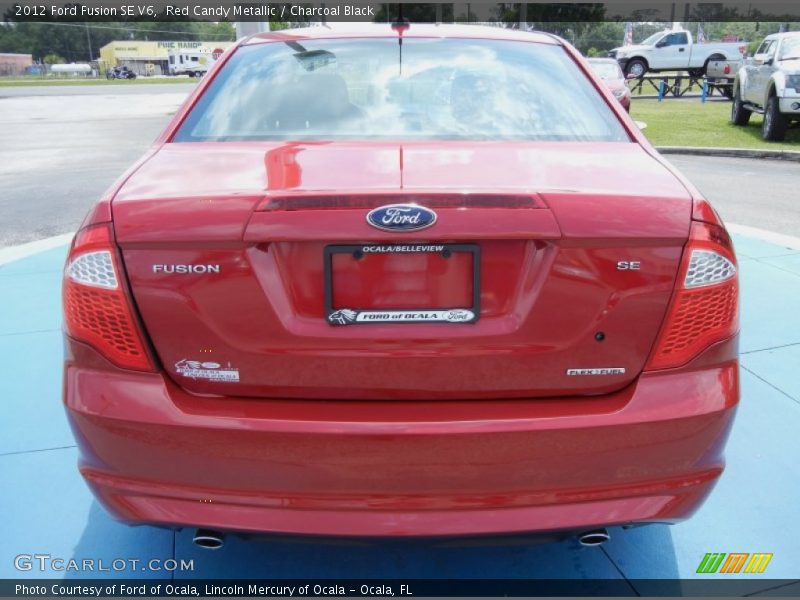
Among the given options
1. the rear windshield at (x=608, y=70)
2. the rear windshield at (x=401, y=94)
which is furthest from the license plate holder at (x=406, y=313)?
the rear windshield at (x=608, y=70)

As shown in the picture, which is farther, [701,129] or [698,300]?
[701,129]

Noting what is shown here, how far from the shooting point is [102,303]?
1.94 meters

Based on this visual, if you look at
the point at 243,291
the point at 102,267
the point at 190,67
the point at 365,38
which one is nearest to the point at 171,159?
the point at 102,267

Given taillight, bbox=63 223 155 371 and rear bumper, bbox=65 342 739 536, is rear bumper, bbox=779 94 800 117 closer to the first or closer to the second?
rear bumper, bbox=65 342 739 536

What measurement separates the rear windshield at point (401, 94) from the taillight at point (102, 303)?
774 mm

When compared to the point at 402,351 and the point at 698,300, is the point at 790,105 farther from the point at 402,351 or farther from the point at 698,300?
the point at 402,351

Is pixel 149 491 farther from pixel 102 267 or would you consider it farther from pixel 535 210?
pixel 535 210

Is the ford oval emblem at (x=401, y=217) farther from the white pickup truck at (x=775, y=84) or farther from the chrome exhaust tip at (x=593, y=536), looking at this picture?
the white pickup truck at (x=775, y=84)

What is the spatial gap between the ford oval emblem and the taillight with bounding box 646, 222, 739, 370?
0.68 meters

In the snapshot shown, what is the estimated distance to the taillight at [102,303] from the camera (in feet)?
6.27

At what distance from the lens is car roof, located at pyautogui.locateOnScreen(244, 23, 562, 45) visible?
3.10m

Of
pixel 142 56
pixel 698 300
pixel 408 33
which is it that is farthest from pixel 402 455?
pixel 142 56

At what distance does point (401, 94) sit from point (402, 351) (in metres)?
1.26

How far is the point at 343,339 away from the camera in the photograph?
6.15 feet
